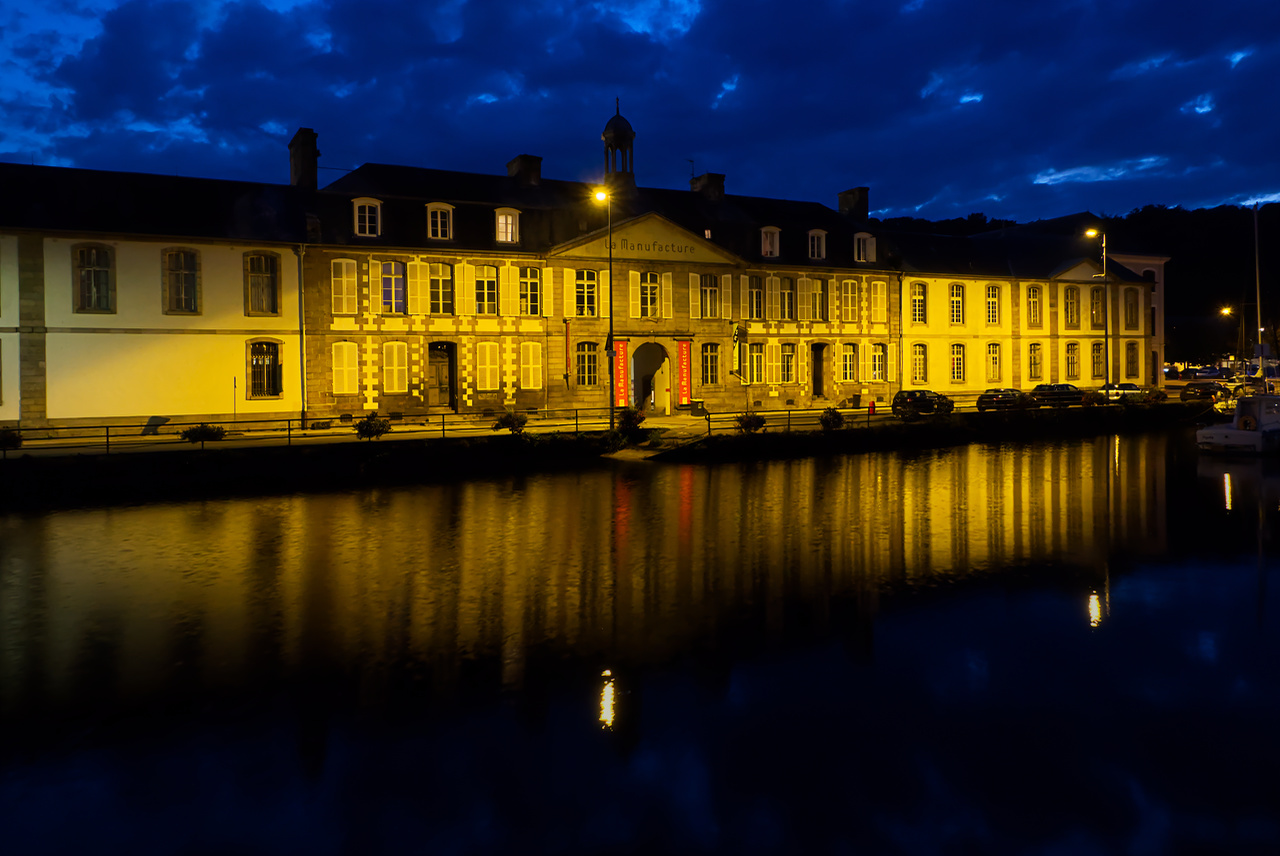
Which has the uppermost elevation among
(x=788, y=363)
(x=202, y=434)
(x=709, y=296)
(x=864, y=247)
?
(x=864, y=247)

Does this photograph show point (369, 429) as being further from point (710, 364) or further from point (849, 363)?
point (849, 363)

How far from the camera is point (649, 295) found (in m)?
Result: 41.0

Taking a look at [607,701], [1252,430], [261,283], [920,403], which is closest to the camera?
[607,701]

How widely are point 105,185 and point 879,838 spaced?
3646cm

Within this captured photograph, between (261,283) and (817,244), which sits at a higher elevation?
(817,244)

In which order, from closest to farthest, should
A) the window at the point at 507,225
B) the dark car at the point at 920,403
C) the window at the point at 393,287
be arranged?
the window at the point at 393,287, the window at the point at 507,225, the dark car at the point at 920,403

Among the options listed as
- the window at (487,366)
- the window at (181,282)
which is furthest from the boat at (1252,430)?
the window at (181,282)

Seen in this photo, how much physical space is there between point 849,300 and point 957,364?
7983 millimetres

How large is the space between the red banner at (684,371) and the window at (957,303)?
54.9ft

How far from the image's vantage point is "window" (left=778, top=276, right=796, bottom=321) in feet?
147

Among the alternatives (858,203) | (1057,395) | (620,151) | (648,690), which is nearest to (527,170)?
(620,151)

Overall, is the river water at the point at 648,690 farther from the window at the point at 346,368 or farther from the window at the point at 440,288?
the window at the point at 440,288

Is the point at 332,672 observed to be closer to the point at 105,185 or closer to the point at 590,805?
the point at 590,805

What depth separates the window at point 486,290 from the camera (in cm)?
3841
